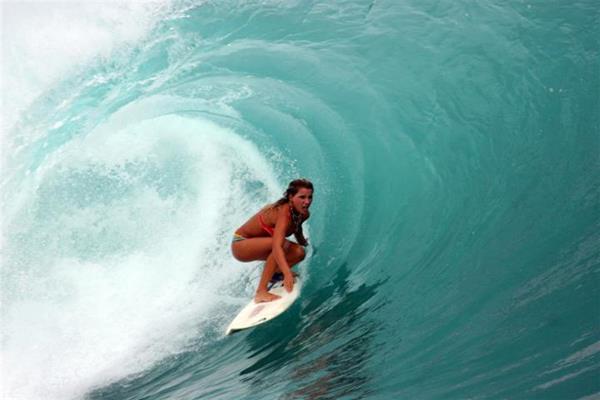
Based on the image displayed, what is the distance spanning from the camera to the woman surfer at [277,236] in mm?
5016

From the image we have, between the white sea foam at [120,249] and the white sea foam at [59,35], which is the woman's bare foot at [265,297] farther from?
the white sea foam at [59,35]

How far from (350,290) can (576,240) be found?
71.7 inches

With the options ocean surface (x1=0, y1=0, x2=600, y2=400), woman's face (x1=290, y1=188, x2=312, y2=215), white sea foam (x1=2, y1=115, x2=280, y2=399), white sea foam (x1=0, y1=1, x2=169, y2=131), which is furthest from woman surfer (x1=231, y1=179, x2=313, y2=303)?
white sea foam (x1=0, y1=1, x2=169, y2=131)

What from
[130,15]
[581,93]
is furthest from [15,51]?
[581,93]

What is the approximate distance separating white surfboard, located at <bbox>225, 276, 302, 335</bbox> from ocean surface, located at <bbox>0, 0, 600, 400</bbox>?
3.8 inches

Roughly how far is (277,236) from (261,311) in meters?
0.67

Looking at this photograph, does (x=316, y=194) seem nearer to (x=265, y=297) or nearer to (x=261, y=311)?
(x=265, y=297)

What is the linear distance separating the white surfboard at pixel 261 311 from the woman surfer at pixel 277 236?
6 cm

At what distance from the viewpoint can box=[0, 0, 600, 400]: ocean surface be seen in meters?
4.17

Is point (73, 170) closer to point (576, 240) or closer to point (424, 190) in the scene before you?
point (424, 190)

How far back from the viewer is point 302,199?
4.97 metres

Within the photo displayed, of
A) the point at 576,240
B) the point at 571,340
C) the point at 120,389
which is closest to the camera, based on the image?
the point at 571,340

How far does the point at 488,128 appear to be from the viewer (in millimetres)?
6199

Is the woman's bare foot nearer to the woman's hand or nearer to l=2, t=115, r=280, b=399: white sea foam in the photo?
the woman's hand
